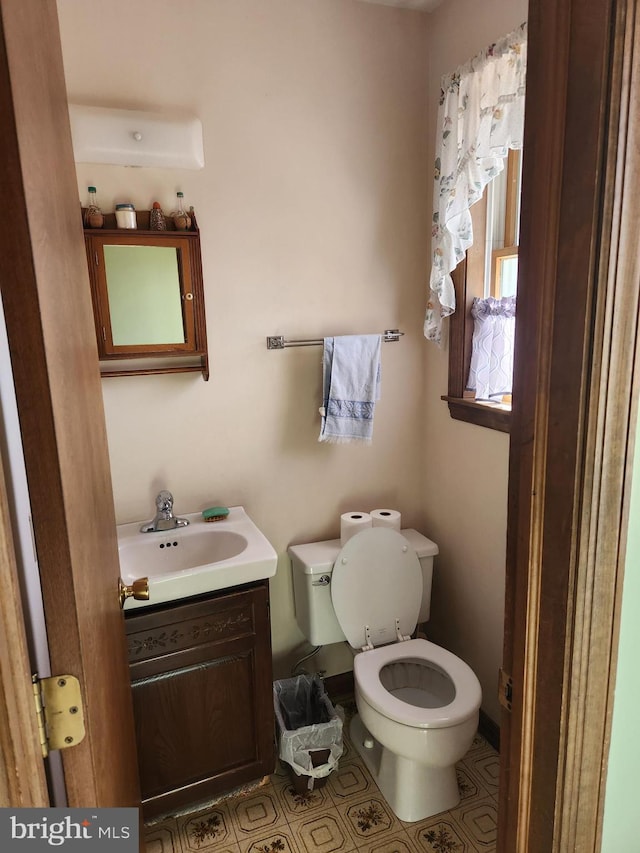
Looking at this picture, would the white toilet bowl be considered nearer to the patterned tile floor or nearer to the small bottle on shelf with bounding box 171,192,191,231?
the patterned tile floor

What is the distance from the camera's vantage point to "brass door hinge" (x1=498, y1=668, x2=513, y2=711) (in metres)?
0.88

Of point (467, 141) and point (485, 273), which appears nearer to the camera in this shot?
point (467, 141)

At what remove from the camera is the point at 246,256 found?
6.59 feet

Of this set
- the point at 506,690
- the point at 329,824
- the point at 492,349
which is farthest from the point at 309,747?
the point at 492,349

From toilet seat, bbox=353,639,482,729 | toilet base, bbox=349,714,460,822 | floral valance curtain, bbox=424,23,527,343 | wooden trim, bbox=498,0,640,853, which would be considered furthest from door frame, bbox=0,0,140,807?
floral valance curtain, bbox=424,23,527,343

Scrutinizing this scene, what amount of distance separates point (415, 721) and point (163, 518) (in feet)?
3.47

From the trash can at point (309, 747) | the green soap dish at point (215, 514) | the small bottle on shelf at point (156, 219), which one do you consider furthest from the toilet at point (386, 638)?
the small bottle on shelf at point (156, 219)

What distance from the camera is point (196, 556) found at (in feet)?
6.46

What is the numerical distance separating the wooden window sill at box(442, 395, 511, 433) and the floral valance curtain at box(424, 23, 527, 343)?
268 millimetres

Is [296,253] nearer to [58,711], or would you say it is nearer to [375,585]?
[375,585]

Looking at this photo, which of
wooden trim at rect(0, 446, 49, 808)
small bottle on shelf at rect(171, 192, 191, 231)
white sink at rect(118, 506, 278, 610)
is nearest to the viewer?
wooden trim at rect(0, 446, 49, 808)

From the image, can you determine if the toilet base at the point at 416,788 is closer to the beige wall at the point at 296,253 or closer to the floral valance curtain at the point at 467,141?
the beige wall at the point at 296,253

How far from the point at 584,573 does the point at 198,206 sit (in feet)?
5.63

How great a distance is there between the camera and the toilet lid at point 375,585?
2.06m
